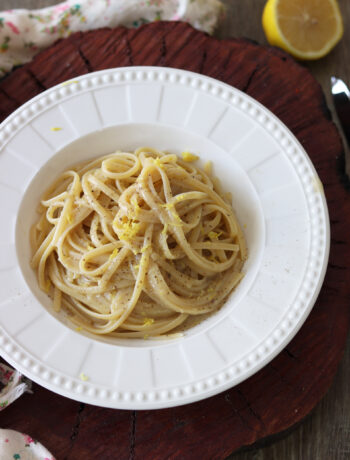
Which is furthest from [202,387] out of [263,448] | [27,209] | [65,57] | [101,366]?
[65,57]

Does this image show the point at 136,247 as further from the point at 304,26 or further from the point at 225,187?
the point at 304,26

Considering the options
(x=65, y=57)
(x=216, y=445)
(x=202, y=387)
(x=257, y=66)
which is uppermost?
(x=65, y=57)

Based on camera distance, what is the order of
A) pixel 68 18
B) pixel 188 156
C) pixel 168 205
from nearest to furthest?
pixel 168 205 < pixel 188 156 < pixel 68 18

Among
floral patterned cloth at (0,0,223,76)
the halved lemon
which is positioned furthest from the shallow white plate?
the halved lemon

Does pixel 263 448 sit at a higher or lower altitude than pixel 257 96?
lower

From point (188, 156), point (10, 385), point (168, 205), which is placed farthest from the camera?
point (188, 156)

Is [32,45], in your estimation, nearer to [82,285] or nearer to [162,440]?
[82,285]

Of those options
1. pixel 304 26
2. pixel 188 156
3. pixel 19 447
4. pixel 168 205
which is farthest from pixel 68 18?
pixel 19 447
